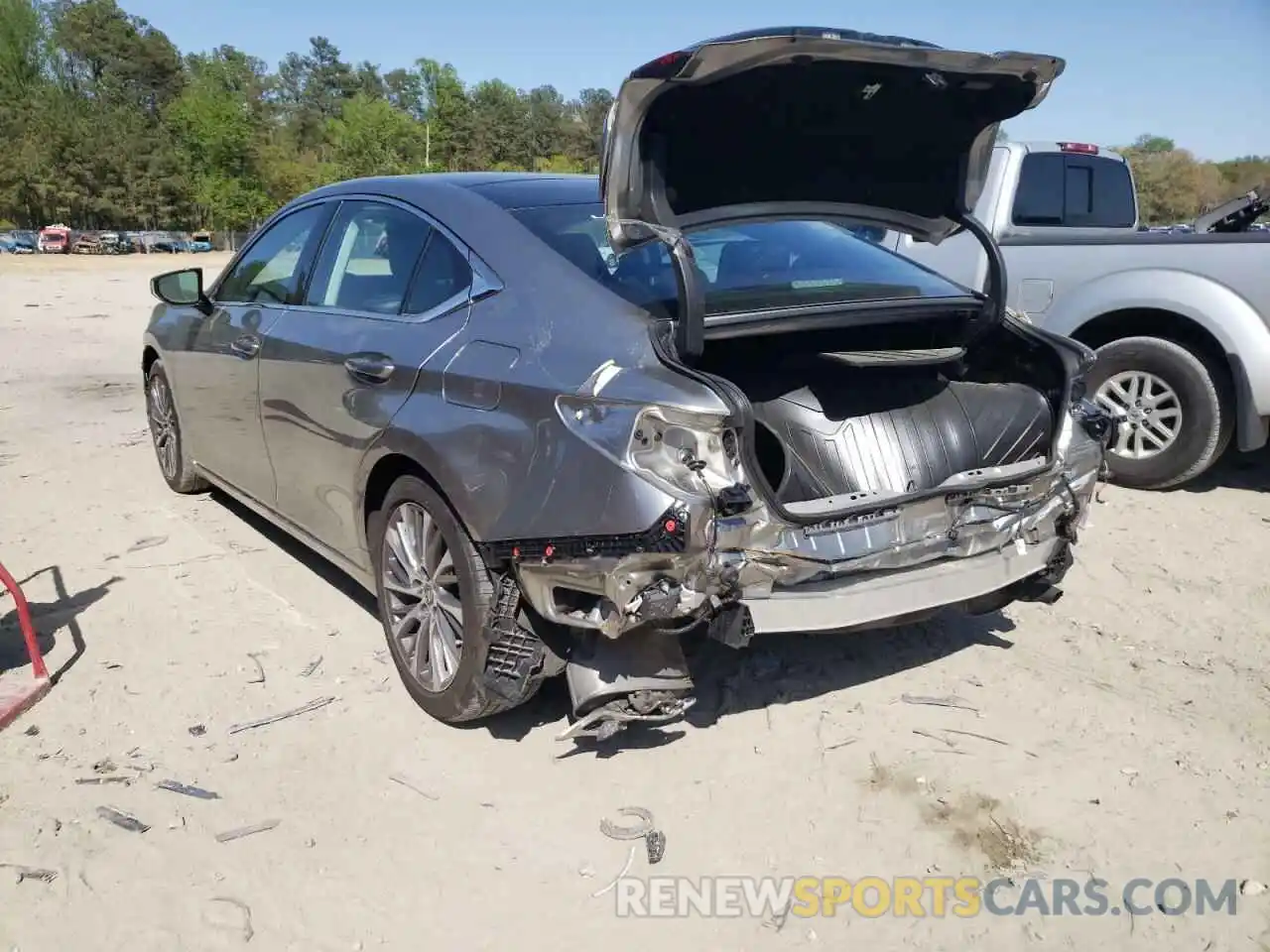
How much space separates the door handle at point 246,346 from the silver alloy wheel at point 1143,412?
4.71 metres

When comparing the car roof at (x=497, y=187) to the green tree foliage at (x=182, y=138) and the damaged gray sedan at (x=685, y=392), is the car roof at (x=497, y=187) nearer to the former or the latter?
the damaged gray sedan at (x=685, y=392)

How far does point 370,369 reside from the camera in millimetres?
Result: 3518

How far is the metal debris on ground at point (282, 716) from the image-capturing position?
11.6 ft

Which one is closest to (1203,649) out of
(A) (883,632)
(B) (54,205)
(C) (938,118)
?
(A) (883,632)

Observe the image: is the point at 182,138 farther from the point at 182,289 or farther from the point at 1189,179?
the point at 182,289

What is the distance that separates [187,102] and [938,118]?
71.0 m

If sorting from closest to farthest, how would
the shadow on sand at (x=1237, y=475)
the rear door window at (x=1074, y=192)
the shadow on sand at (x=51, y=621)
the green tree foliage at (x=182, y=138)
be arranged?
the shadow on sand at (x=51, y=621) < the shadow on sand at (x=1237, y=475) < the rear door window at (x=1074, y=192) < the green tree foliage at (x=182, y=138)

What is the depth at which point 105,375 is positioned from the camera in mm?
10711

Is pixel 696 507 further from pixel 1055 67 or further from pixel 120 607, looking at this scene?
pixel 120 607

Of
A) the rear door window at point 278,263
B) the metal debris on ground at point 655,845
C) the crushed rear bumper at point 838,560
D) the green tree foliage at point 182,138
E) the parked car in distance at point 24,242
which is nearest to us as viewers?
the crushed rear bumper at point 838,560

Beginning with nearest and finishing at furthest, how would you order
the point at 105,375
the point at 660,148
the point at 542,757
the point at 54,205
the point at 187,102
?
the point at 660,148 < the point at 542,757 < the point at 105,375 < the point at 54,205 < the point at 187,102

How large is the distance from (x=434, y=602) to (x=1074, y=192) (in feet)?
19.8

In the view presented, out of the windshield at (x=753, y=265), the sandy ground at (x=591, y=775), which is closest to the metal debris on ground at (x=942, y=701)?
the sandy ground at (x=591, y=775)

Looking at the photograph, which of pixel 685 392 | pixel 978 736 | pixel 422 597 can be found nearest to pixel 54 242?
pixel 422 597
